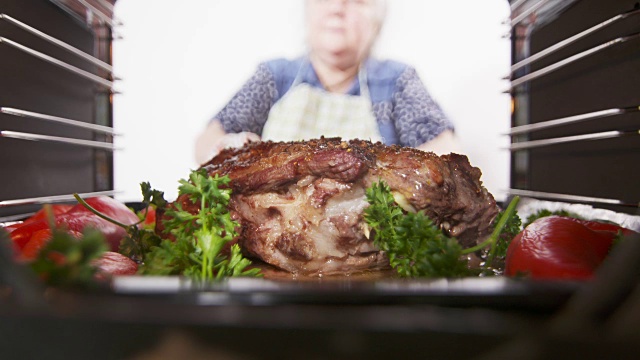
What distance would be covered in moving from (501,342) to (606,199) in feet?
5.14

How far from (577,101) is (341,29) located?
1857 millimetres

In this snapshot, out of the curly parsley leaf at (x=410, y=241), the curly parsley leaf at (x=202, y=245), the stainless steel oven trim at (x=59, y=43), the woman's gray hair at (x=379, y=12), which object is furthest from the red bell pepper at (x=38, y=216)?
the woman's gray hair at (x=379, y=12)

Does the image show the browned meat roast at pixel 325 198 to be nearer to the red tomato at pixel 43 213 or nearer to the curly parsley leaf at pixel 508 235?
the curly parsley leaf at pixel 508 235

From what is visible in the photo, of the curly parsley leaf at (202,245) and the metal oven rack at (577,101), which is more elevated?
the metal oven rack at (577,101)

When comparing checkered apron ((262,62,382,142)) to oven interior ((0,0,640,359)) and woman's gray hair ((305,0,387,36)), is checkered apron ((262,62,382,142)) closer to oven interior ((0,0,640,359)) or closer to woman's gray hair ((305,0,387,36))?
woman's gray hair ((305,0,387,36))

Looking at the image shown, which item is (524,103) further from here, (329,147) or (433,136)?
(329,147)

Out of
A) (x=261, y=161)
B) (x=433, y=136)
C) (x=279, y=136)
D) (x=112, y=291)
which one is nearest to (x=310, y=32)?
(x=279, y=136)

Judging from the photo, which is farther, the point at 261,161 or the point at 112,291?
the point at 261,161

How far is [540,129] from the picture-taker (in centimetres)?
238

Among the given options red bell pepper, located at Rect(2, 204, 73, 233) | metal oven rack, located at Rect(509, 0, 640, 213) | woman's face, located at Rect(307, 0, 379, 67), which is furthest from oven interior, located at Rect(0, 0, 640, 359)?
woman's face, located at Rect(307, 0, 379, 67)

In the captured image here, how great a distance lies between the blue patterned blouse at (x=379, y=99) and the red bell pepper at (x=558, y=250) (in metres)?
1.98

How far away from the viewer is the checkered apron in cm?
324

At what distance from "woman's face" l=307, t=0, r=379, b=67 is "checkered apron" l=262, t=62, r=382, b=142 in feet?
0.65

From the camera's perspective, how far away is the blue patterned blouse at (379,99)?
308cm
